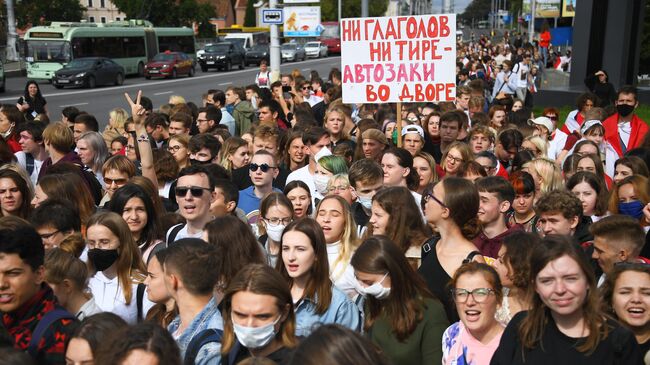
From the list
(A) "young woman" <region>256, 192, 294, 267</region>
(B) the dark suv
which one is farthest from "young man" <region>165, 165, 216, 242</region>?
(B) the dark suv

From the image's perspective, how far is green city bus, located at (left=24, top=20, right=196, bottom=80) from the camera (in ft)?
134

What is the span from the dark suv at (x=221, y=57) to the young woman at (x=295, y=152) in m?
44.2

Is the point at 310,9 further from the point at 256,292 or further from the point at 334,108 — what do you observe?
the point at 256,292

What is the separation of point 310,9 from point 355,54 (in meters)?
21.9

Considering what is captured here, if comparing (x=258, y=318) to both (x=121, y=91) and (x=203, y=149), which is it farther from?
(x=121, y=91)

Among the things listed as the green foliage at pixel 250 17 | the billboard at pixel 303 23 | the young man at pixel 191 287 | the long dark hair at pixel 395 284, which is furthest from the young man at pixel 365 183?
the green foliage at pixel 250 17

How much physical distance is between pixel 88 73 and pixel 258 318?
1384 inches

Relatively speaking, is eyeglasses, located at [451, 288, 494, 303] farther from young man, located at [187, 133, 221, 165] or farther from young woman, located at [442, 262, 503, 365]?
young man, located at [187, 133, 221, 165]

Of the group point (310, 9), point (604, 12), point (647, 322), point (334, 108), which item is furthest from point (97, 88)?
point (647, 322)

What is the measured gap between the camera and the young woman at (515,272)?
15.7 ft

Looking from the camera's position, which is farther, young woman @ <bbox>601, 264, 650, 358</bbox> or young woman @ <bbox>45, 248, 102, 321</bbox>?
young woman @ <bbox>45, 248, 102, 321</bbox>

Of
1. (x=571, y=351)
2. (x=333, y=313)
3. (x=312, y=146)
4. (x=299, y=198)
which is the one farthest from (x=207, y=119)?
(x=571, y=351)

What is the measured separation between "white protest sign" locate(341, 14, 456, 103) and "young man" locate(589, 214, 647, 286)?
4746 millimetres

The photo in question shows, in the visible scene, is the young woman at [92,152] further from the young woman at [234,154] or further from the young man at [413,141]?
the young man at [413,141]
